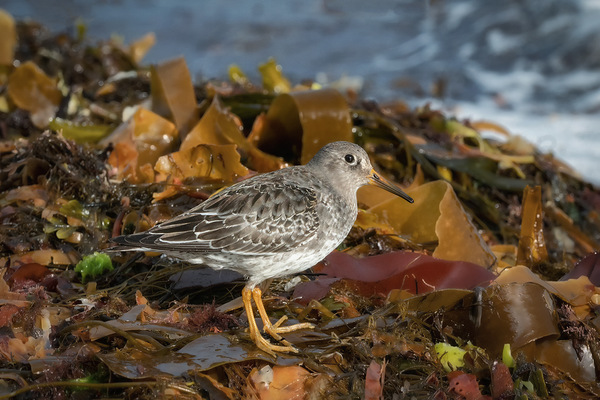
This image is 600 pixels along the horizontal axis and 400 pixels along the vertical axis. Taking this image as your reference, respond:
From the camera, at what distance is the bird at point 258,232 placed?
3.10 metres

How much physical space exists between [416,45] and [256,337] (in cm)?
951

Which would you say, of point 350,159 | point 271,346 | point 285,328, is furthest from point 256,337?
point 350,159

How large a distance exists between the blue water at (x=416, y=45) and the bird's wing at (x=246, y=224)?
19.2ft

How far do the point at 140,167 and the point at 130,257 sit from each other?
26.7 inches

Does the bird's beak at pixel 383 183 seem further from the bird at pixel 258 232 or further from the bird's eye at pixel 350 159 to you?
the bird at pixel 258 232

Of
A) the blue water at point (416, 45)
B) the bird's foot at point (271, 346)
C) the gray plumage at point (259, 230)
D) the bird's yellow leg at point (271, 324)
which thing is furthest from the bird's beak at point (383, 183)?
the blue water at point (416, 45)

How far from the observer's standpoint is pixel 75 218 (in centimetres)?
363

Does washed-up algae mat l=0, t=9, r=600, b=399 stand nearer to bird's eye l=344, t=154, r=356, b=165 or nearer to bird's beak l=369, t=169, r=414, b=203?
bird's beak l=369, t=169, r=414, b=203

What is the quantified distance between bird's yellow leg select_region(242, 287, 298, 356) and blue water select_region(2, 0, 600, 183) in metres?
6.20

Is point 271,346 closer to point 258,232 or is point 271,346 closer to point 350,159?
point 258,232

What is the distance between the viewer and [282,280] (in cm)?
349

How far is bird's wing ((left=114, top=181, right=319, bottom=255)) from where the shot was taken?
10.3 ft

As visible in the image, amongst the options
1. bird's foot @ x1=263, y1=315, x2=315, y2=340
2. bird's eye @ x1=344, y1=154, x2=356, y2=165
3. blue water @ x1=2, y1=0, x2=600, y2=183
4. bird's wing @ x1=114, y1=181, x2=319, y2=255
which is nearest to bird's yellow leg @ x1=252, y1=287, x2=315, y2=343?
bird's foot @ x1=263, y1=315, x2=315, y2=340

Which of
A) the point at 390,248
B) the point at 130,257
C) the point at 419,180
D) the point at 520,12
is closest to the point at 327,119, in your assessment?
the point at 419,180
